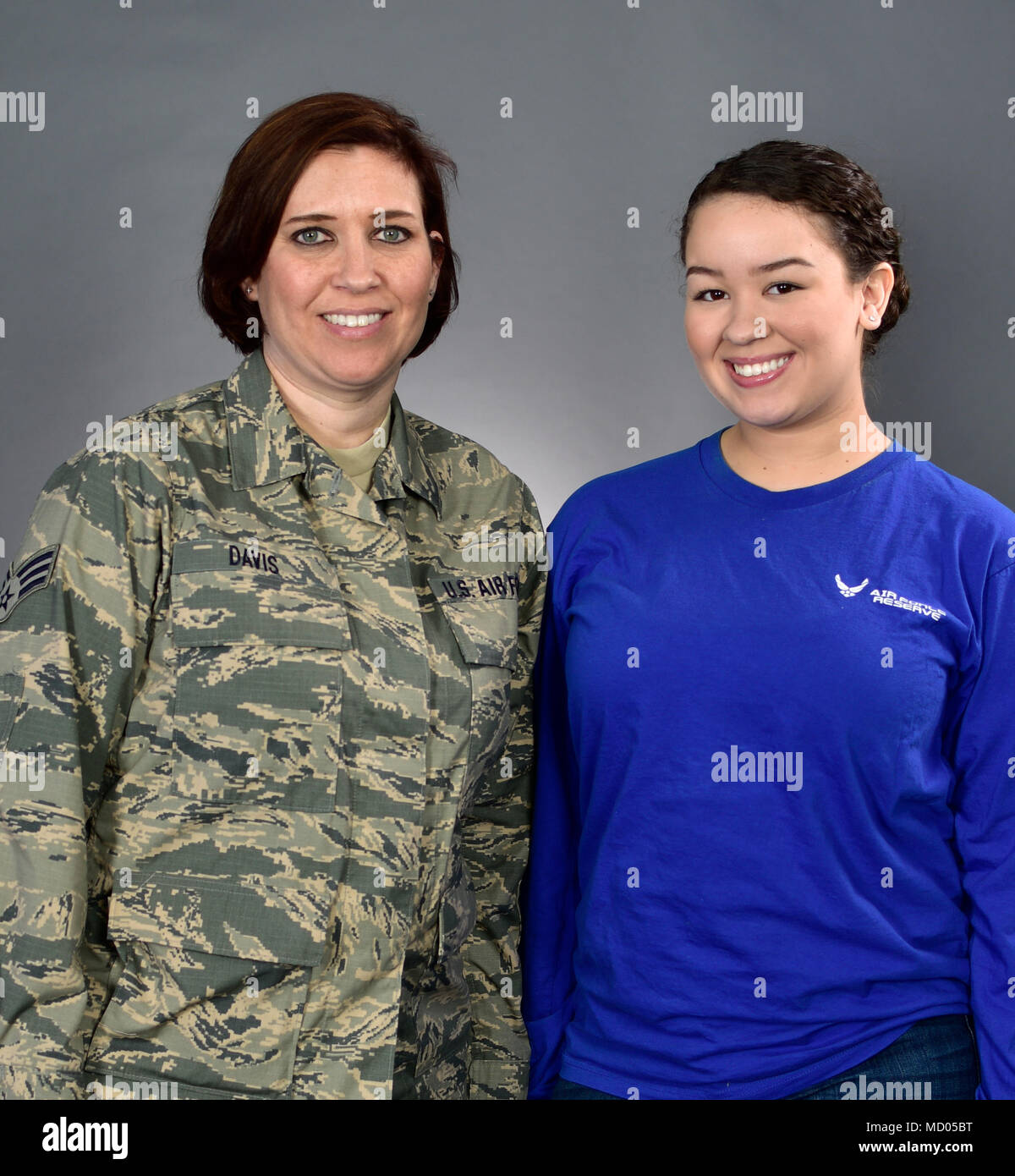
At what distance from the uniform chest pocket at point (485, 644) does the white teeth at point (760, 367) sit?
1.43 ft

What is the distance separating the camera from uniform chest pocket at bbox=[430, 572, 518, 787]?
70.6 inches

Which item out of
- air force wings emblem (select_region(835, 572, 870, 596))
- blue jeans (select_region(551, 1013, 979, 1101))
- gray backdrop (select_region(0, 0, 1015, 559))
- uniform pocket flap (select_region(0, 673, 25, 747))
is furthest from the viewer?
gray backdrop (select_region(0, 0, 1015, 559))

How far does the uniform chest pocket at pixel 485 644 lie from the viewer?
5.89 ft

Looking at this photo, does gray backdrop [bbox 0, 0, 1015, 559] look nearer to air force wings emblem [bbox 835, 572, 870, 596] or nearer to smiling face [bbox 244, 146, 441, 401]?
air force wings emblem [bbox 835, 572, 870, 596]

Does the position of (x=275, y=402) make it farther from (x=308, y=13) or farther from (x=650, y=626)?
(x=308, y=13)

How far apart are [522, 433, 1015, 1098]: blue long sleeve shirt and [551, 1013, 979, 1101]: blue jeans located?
0.05ft

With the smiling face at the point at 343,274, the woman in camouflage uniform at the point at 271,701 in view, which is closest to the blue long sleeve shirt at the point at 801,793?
the woman in camouflage uniform at the point at 271,701

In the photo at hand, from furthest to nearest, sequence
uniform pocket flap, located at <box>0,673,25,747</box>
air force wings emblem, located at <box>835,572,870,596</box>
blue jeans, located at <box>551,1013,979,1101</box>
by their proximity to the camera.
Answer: air force wings emblem, located at <box>835,572,870,596</box> < blue jeans, located at <box>551,1013,979,1101</box> < uniform pocket flap, located at <box>0,673,25,747</box>

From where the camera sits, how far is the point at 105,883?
1638 mm

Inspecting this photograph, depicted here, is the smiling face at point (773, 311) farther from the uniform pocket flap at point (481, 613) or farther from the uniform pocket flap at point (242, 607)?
the uniform pocket flap at point (242, 607)

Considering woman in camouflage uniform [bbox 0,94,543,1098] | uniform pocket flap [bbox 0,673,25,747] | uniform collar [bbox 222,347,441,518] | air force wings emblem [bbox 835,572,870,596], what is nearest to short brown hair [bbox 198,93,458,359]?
Answer: woman in camouflage uniform [bbox 0,94,543,1098]

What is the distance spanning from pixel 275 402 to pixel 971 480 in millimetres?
1543

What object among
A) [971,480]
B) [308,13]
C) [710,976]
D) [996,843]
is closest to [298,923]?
[710,976]

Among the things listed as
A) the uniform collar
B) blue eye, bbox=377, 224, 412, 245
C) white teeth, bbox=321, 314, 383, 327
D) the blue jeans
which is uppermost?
blue eye, bbox=377, 224, 412, 245
